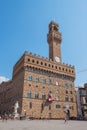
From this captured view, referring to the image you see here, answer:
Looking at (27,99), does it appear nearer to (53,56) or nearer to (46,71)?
(46,71)

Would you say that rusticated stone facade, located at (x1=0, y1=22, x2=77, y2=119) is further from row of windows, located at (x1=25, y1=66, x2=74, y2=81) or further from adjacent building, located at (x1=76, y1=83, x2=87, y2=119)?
adjacent building, located at (x1=76, y1=83, x2=87, y2=119)

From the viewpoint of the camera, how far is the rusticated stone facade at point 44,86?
41719 mm

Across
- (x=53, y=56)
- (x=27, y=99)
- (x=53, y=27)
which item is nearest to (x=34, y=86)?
(x=27, y=99)

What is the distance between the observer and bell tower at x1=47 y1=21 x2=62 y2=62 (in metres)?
53.9

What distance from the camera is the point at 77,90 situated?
5881 centimetres

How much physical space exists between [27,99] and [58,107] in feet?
37.2

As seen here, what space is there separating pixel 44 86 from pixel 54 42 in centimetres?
1876
